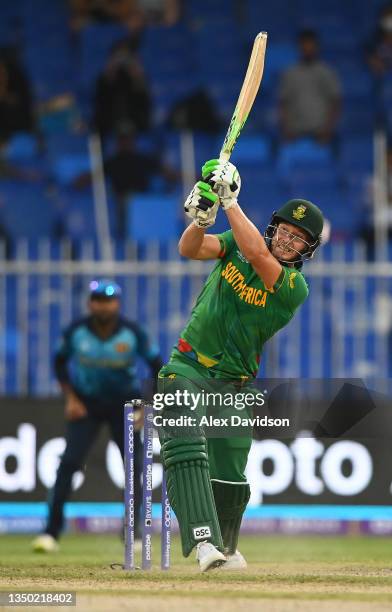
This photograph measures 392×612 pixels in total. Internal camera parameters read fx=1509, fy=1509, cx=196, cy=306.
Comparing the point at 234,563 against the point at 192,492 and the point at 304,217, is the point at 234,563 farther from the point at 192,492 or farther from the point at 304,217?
the point at 304,217

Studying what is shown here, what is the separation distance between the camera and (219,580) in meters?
8.02

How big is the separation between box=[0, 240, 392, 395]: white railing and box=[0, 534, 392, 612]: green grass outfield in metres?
2.54

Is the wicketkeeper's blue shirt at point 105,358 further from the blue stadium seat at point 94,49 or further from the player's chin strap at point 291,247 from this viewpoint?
the blue stadium seat at point 94,49

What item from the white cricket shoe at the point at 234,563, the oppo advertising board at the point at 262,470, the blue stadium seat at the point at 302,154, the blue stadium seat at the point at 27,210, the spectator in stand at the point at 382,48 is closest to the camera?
the white cricket shoe at the point at 234,563

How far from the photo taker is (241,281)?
27.6 feet

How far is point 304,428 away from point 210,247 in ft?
4.26

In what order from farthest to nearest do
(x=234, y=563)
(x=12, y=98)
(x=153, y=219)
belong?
(x=12, y=98) → (x=153, y=219) → (x=234, y=563)

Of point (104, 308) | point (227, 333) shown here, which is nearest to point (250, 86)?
point (227, 333)

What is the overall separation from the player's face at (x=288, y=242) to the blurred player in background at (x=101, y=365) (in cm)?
355

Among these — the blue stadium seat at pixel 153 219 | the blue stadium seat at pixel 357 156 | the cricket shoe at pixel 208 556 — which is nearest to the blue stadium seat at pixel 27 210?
the blue stadium seat at pixel 153 219

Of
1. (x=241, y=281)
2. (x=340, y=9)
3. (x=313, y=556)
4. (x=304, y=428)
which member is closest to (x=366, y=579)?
(x=304, y=428)

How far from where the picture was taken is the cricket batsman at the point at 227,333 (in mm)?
8094

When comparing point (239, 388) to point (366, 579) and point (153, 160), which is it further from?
point (153, 160)

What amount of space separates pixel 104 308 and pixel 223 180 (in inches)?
165
